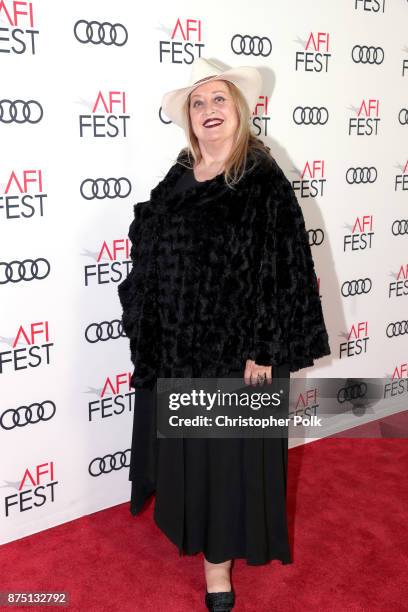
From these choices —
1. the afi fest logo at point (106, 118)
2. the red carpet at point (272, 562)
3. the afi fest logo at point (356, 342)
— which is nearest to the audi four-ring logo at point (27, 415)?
the red carpet at point (272, 562)

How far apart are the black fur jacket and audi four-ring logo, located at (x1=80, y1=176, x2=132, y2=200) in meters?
0.49

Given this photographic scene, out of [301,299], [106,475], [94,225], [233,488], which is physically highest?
Result: [94,225]

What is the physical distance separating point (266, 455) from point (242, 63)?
1.69 m

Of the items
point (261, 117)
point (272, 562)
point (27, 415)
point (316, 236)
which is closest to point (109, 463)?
point (27, 415)

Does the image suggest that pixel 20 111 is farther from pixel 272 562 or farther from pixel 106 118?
pixel 272 562

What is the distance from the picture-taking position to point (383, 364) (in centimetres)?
397

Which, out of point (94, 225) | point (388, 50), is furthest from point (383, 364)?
point (94, 225)

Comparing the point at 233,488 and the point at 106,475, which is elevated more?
the point at 233,488

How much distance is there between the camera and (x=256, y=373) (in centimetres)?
230

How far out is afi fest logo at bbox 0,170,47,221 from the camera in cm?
258

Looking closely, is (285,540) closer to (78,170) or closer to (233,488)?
(233,488)

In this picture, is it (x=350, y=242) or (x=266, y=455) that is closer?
(x=266, y=455)

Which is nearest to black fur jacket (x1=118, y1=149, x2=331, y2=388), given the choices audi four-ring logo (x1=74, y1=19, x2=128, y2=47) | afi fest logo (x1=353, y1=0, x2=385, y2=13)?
audi four-ring logo (x1=74, y1=19, x2=128, y2=47)

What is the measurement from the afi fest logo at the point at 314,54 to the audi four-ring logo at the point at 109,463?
1938mm
